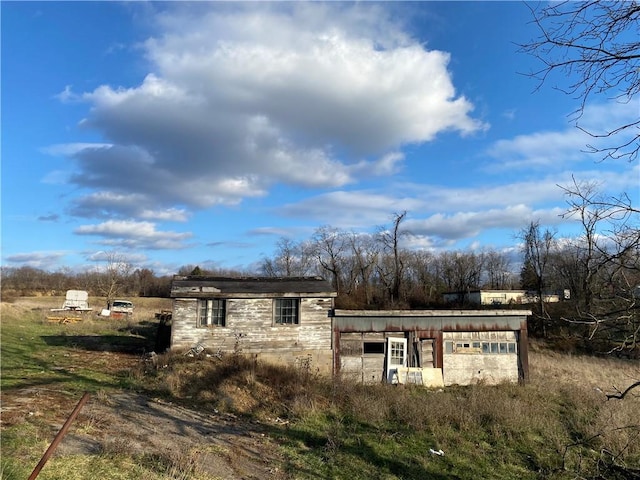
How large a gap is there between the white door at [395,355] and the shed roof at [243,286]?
348cm

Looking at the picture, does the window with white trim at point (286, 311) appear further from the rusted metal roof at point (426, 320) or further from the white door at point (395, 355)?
the white door at point (395, 355)

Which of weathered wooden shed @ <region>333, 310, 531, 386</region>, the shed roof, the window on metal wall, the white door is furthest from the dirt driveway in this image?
the window on metal wall

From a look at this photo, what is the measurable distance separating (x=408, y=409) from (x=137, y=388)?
885cm

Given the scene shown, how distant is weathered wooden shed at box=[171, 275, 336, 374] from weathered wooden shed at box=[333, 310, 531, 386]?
87cm

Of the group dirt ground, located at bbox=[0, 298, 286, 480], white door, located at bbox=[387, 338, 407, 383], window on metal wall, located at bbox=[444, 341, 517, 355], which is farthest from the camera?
window on metal wall, located at bbox=[444, 341, 517, 355]

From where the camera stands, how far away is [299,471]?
9195 mm

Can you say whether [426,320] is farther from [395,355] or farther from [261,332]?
[261,332]

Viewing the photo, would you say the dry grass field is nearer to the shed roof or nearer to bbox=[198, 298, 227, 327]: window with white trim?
bbox=[198, 298, 227, 327]: window with white trim

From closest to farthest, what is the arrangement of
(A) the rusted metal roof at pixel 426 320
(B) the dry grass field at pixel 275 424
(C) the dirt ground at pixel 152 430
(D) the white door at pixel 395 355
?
1. (B) the dry grass field at pixel 275 424
2. (C) the dirt ground at pixel 152 430
3. (D) the white door at pixel 395 355
4. (A) the rusted metal roof at pixel 426 320

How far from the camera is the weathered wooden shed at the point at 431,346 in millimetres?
19766

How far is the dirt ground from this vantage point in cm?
870

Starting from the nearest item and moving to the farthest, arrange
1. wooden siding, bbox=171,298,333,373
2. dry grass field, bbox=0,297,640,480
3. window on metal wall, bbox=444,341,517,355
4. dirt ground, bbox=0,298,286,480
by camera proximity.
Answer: dry grass field, bbox=0,297,640,480, dirt ground, bbox=0,298,286,480, wooden siding, bbox=171,298,333,373, window on metal wall, bbox=444,341,517,355

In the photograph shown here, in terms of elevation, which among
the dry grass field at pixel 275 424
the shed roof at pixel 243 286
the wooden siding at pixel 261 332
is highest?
the shed roof at pixel 243 286

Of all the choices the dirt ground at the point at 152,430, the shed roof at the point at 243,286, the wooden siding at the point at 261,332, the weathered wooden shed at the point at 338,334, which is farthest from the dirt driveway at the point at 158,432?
the shed roof at the point at 243,286
